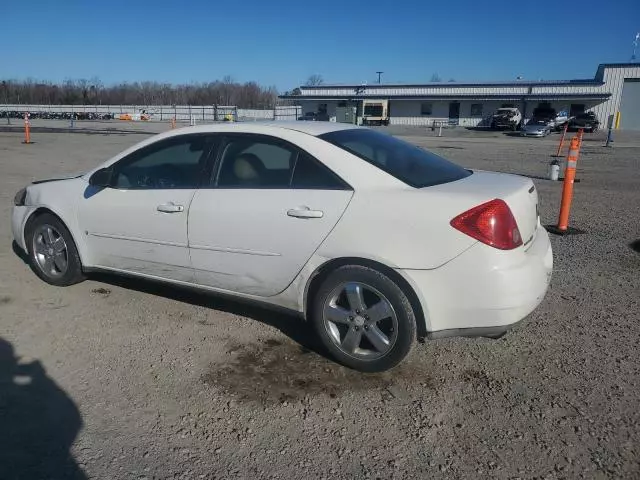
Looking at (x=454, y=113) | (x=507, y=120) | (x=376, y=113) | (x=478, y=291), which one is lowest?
(x=478, y=291)

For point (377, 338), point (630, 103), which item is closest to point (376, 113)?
point (630, 103)

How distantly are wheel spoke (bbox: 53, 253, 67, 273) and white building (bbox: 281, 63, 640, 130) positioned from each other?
55.5m

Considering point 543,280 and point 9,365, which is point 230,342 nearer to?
point 9,365

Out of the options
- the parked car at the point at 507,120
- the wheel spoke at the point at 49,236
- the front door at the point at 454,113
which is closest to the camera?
the wheel spoke at the point at 49,236

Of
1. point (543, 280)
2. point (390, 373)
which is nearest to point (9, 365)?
point (390, 373)

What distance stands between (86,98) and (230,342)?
119 m

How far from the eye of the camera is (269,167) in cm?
365

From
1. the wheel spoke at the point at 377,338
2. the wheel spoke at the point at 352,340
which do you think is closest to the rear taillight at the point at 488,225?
the wheel spoke at the point at 377,338

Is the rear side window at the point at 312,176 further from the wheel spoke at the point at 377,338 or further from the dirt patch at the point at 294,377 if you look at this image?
the dirt patch at the point at 294,377

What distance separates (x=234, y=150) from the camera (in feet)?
12.5

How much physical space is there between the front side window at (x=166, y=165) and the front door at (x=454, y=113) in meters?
57.0

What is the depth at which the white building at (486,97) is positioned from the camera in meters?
53.4

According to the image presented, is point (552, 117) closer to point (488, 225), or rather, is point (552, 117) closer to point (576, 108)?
point (576, 108)

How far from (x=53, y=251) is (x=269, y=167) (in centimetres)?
239
